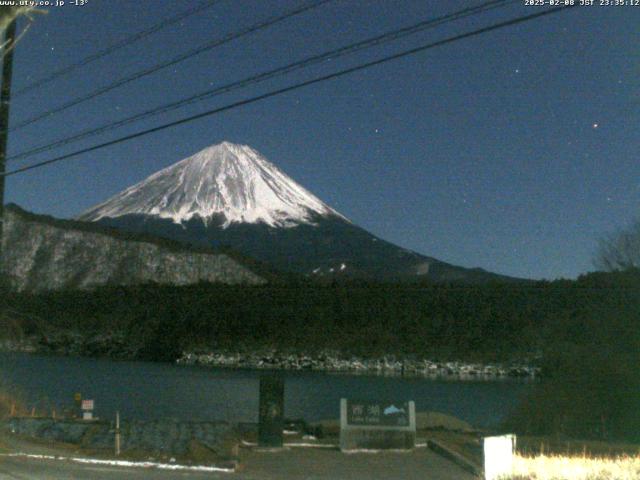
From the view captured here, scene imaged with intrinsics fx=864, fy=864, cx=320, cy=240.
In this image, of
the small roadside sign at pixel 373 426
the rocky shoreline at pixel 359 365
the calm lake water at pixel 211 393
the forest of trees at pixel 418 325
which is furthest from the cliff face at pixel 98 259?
the small roadside sign at pixel 373 426

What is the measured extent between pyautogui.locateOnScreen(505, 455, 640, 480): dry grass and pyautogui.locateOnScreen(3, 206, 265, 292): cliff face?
107681 mm

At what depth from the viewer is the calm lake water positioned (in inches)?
1554

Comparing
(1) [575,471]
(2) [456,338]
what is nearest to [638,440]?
(1) [575,471]

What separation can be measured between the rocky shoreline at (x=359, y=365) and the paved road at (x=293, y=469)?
5424cm

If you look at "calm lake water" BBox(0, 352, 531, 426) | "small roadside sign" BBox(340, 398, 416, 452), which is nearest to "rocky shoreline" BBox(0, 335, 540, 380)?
"calm lake water" BBox(0, 352, 531, 426)

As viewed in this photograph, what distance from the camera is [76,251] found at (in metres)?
132

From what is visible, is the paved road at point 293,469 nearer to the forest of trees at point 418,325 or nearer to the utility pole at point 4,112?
the utility pole at point 4,112

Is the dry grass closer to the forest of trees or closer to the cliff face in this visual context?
the forest of trees

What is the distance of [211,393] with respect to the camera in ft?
168

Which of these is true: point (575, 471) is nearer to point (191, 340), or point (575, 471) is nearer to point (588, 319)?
point (588, 319)

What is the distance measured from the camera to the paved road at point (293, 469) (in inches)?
558

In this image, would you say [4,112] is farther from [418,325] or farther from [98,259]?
[98,259]

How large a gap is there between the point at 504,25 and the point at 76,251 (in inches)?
5044

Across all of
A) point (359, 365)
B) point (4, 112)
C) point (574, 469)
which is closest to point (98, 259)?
point (359, 365)
